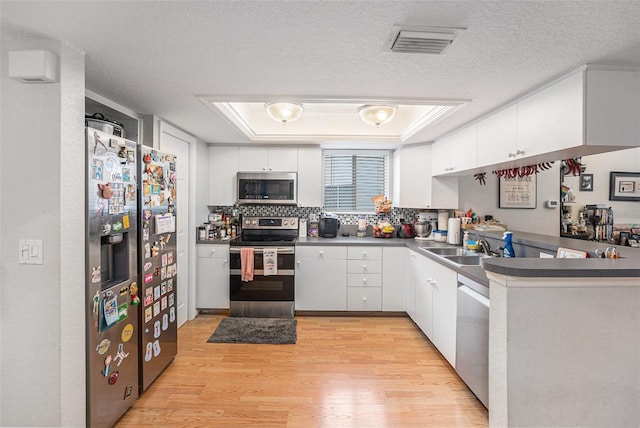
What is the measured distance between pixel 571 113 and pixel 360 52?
128 cm

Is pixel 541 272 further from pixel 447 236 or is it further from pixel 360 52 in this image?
pixel 447 236

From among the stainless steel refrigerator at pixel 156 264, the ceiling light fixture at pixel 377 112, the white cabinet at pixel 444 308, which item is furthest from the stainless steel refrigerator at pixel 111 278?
the white cabinet at pixel 444 308

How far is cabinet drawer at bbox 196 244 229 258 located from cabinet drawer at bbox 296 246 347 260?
0.85 m

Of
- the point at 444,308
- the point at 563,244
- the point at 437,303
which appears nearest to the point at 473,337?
the point at 444,308

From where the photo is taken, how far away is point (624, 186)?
3631mm

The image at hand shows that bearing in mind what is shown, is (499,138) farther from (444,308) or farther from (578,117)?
(444,308)

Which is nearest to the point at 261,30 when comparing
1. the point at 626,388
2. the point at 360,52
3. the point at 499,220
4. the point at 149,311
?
the point at 360,52

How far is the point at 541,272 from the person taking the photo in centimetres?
139

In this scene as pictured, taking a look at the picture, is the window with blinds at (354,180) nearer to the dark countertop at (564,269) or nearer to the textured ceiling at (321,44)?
the textured ceiling at (321,44)

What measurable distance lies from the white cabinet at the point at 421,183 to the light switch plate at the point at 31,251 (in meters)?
3.29

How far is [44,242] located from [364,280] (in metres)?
2.81

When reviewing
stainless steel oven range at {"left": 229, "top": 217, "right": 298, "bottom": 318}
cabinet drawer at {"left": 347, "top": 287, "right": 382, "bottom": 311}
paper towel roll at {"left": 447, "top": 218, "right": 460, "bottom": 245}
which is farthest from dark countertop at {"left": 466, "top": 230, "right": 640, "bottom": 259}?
stainless steel oven range at {"left": 229, "top": 217, "right": 298, "bottom": 318}

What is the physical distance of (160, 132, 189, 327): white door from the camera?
3.18m

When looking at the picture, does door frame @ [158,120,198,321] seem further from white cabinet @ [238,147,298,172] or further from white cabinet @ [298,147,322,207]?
white cabinet @ [298,147,322,207]
